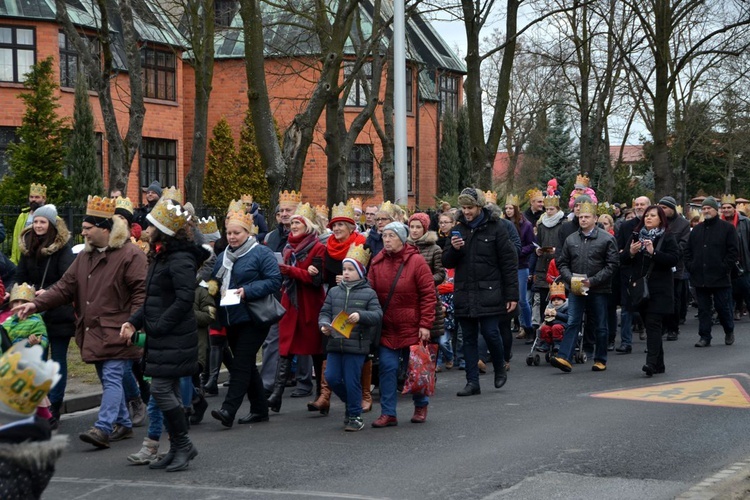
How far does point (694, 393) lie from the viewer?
1144 cm

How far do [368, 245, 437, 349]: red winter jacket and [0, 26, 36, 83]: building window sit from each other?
2889 cm

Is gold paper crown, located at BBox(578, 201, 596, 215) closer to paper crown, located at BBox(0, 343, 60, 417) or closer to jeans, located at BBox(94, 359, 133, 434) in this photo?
jeans, located at BBox(94, 359, 133, 434)

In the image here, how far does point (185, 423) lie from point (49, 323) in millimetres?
2480

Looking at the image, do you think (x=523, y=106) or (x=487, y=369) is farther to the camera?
(x=523, y=106)

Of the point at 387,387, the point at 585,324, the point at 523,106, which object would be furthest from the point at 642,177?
the point at 387,387

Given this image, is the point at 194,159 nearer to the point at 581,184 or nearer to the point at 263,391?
the point at 581,184

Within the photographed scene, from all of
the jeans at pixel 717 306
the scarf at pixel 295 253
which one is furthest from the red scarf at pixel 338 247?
the jeans at pixel 717 306

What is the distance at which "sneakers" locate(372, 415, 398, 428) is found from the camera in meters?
9.78

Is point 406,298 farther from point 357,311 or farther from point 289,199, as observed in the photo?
point 289,199

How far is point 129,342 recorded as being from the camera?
8.55m

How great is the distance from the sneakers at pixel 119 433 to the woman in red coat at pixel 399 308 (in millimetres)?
2053

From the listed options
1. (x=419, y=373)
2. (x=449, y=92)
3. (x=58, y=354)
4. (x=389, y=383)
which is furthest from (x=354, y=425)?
(x=449, y=92)

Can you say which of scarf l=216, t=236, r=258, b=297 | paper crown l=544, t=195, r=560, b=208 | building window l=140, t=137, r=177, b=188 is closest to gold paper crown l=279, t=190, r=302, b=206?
scarf l=216, t=236, r=258, b=297

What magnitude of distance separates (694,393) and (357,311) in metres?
3.88
